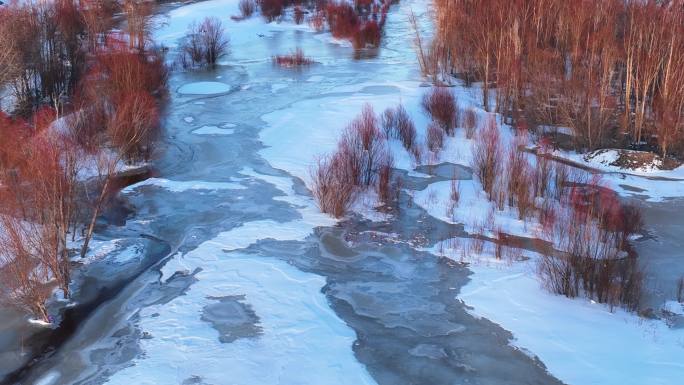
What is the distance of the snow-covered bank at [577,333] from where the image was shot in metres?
7.46

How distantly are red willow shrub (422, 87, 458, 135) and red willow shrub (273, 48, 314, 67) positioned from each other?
28.5ft

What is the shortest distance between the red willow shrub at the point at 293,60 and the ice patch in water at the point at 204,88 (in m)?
3.64

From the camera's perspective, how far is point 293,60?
2556 centimetres

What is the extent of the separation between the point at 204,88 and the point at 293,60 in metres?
4.68

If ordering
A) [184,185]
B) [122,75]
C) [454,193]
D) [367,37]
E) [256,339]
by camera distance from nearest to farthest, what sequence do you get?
[256,339] < [454,193] < [184,185] < [122,75] < [367,37]

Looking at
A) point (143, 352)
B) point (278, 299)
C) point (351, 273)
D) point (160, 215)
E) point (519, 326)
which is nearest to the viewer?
point (143, 352)

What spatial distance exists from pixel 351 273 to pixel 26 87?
12.5m

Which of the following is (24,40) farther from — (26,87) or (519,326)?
(519,326)

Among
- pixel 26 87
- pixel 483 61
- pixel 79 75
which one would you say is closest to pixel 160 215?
pixel 26 87

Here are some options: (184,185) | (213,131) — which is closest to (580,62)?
(213,131)

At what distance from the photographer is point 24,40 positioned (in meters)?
17.6

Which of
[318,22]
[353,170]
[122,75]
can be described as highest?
[318,22]

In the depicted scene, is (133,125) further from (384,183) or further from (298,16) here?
(298,16)

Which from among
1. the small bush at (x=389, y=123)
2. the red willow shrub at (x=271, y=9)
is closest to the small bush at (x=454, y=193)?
the small bush at (x=389, y=123)
